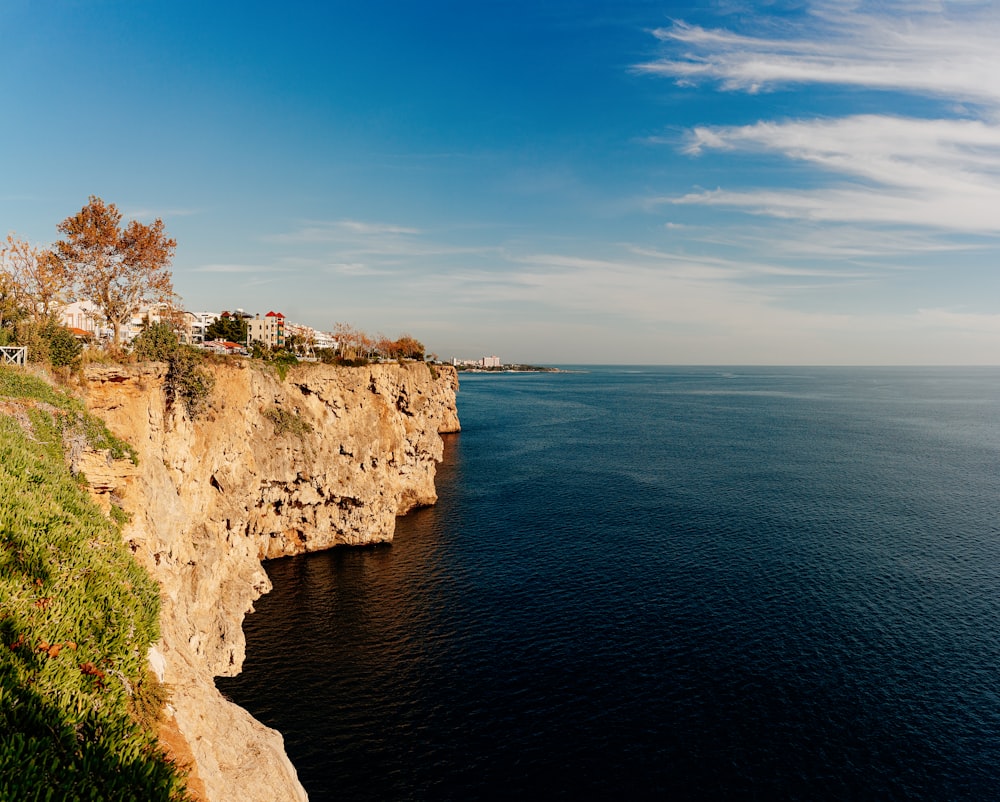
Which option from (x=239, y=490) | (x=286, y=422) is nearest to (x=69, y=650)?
(x=239, y=490)

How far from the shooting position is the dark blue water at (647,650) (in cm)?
3075

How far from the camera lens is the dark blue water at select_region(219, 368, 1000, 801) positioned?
3075cm

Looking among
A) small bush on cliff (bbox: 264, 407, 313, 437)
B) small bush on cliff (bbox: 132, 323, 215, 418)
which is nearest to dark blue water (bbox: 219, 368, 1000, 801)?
small bush on cliff (bbox: 264, 407, 313, 437)

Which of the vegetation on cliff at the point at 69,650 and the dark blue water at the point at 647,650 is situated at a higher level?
the vegetation on cliff at the point at 69,650

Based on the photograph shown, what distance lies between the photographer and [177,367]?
39000mm

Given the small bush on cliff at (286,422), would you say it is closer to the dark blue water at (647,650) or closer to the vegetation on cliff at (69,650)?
the dark blue water at (647,650)

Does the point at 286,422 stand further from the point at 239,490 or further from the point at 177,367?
the point at 177,367

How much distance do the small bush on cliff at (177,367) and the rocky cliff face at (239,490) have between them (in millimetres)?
1194

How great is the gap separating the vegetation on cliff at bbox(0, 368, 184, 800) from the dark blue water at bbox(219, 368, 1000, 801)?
20706mm

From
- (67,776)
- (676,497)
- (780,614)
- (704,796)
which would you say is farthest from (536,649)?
(676,497)

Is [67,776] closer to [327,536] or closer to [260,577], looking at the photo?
[260,577]

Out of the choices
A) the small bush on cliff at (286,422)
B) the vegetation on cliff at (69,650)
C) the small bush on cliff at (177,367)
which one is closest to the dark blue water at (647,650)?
the small bush on cliff at (286,422)

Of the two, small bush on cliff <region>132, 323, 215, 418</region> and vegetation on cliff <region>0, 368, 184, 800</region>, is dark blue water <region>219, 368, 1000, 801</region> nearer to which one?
small bush on cliff <region>132, 323, 215, 418</region>

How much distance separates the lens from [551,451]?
114m
